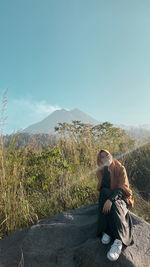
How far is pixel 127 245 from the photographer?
7.09 feet

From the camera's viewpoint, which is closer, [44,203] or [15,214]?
[15,214]

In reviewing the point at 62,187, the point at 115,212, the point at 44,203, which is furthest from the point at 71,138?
the point at 115,212

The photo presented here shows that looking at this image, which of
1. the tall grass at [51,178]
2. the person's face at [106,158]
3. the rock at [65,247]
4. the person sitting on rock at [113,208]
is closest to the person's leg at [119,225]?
the person sitting on rock at [113,208]

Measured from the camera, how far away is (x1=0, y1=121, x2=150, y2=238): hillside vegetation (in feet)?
8.43

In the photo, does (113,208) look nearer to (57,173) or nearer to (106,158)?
(106,158)

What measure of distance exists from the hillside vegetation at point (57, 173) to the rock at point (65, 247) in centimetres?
32

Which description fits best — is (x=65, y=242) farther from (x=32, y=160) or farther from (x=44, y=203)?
(x=32, y=160)

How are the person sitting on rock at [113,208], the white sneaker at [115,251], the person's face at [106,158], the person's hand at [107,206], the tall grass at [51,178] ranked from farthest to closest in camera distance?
the person's face at [106,158], the tall grass at [51,178], the person's hand at [107,206], the person sitting on rock at [113,208], the white sneaker at [115,251]

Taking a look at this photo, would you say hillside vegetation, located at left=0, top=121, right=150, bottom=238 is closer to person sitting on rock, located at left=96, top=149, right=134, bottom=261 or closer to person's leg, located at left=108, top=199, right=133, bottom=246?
person sitting on rock, located at left=96, top=149, right=134, bottom=261

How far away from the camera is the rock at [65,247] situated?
2004 mm

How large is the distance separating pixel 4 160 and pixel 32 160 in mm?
1270

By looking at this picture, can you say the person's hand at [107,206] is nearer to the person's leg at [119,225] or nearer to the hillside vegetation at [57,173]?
the person's leg at [119,225]

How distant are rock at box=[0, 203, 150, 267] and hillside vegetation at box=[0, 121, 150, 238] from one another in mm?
318

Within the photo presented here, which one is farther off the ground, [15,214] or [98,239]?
[15,214]
